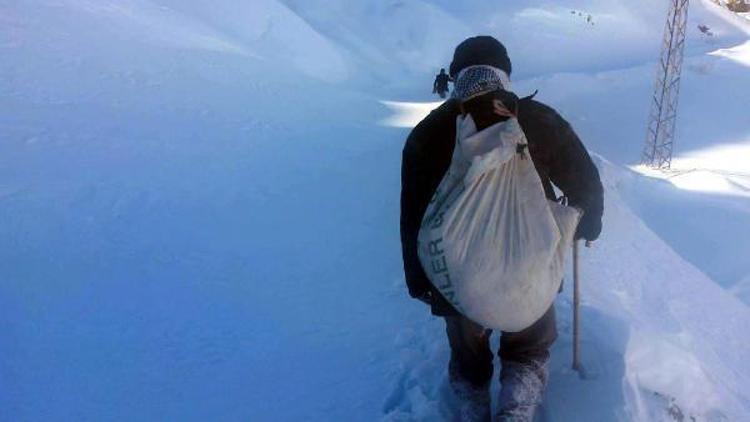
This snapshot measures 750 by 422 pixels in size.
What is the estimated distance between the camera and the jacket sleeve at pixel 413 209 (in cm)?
217

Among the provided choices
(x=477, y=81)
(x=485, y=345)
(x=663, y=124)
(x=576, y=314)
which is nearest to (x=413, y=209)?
(x=477, y=81)

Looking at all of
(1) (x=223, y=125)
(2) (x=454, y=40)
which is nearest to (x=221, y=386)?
(1) (x=223, y=125)

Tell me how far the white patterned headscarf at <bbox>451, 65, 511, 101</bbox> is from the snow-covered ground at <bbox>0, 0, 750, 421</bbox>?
4.52 feet

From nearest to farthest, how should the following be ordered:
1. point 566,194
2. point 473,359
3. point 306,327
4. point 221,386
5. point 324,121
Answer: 1. point 566,194
2. point 473,359
3. point 221,386
4. point 306,327
5. point 324,121

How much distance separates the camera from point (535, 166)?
2.14m

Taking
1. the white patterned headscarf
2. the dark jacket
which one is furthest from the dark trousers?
the white patterned headscarf

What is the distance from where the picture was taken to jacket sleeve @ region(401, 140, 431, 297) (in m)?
2.17

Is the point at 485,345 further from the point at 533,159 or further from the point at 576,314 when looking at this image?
the point at 533,159

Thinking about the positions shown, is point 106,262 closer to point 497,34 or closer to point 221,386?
point 221,386

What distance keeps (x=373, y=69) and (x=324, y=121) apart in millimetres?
13589

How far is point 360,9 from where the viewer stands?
89.4ft

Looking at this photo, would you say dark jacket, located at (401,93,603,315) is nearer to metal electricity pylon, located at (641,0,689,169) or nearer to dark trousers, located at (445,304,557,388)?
dark trousers, located at (445,304,557,388)

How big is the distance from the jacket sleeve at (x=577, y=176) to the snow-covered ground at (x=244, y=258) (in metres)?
0.88

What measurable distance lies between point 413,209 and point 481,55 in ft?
1.86
